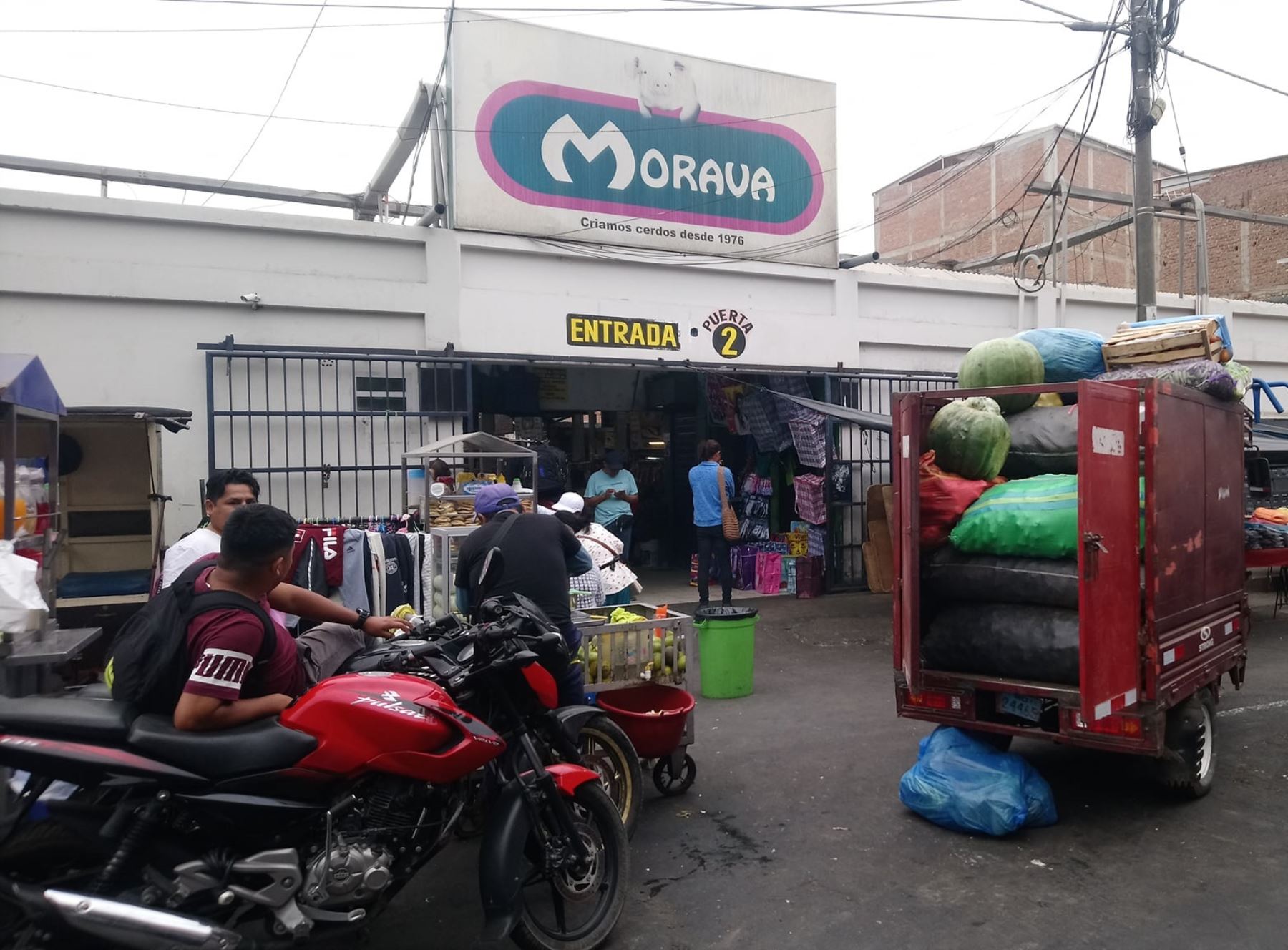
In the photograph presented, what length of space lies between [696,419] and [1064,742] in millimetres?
9185

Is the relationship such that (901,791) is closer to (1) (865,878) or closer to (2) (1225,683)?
(1) (865,878)

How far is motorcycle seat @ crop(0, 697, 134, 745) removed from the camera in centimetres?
263

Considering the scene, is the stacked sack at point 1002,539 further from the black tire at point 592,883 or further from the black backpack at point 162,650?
the black backpack at point 162,650

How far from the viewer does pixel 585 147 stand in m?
10.3

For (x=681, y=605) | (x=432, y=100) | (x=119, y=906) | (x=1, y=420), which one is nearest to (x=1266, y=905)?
(x=119, y=906)

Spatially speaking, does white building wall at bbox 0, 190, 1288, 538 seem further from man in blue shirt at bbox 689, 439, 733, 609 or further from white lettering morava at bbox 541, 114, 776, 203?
man in blue shirt at bbox 689, 439, 733, 609

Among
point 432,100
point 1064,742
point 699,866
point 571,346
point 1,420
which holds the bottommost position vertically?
point 699,866

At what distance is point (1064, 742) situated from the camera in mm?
4383

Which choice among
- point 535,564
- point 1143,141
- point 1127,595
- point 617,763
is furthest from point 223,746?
point 1143,141

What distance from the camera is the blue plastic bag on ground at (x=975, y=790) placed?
175 inches

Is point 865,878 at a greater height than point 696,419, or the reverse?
point 696,419

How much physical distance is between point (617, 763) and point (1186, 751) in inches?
118

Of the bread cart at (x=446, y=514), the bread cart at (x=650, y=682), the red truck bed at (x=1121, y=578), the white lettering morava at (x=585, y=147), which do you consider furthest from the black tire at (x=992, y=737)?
the white lettering morava at (x=585, y=147)

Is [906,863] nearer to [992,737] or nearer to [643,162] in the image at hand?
[992,737]
